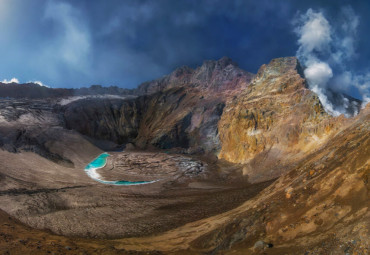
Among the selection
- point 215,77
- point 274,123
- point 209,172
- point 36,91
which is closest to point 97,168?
point 209,172

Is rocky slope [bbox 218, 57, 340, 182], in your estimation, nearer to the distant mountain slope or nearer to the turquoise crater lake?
the turquoise crater lake

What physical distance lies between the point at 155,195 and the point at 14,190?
14.9 meters

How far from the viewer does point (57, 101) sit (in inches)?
3184

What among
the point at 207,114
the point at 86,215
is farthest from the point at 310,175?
the point at 207,114

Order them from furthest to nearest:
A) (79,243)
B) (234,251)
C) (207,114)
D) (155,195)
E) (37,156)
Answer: (207,114) → (37,156) → (155,195) → (79,243) → (234,251)

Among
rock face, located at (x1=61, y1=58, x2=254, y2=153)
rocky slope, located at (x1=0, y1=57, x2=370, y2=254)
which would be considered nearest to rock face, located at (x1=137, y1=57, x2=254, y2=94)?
rock face, located at (x1=61, y1=58, x2=254, y2=153)

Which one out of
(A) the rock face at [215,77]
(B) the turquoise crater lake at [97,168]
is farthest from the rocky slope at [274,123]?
(A) the rock face at [215,77]

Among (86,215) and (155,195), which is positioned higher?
(155,195)

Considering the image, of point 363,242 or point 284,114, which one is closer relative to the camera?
point 363,242

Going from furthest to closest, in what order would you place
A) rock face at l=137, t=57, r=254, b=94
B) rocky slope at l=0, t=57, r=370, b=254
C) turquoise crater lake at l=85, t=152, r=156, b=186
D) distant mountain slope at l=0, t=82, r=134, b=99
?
distant mountain slope at l=0, t=82, r=134, b=99, rock face at l=137, t=57, r=254, b=94, turquoise crater lake at l=85, t=152, r=156, b=186, rocky slope at l=0, t=57, r=370, b=254

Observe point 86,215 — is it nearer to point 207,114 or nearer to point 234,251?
point 234,251

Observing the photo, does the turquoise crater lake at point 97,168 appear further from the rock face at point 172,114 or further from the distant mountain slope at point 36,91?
the distant mountain slope at point 36,91

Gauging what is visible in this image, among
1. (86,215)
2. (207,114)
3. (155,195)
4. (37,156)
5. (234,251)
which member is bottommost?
(234,251)

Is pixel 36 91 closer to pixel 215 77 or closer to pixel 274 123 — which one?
pixel 215 77
